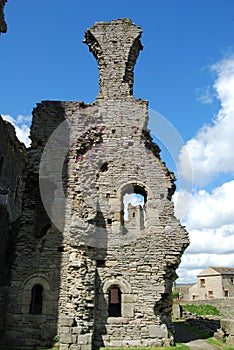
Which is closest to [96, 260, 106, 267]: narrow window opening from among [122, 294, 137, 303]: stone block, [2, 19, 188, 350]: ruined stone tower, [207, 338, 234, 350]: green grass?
[2, 19, 188, 350]: ruined stone tower

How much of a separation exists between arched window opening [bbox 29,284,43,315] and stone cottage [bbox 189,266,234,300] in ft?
90.9

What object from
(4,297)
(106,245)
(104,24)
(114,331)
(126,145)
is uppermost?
(104,24)

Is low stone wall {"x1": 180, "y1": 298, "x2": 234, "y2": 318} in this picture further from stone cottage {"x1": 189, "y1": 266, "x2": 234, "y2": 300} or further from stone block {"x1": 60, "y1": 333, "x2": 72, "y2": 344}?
stone block {"x1": 60, "y1": 333, "x2": 72, "y2": 344}

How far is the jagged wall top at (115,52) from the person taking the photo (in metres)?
15.0

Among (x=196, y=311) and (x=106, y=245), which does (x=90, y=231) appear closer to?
(x=106, y=245)

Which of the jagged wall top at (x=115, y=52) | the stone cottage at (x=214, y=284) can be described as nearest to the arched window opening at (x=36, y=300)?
the jagged wall top at (x=115, y=52)

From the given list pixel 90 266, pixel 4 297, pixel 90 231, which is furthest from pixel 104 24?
pixel 4 297

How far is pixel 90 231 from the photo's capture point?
39.1 feet

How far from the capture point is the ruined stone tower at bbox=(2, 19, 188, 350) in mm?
11328

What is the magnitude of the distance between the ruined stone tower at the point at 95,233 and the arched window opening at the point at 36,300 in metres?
0.04

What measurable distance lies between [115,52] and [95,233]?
28.5ft

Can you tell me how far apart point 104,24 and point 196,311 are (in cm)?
1988

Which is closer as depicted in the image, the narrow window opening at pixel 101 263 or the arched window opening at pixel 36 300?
the arched window opening at pixel 36 300

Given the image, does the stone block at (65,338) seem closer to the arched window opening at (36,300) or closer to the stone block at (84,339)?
the stone block at (84,339)
